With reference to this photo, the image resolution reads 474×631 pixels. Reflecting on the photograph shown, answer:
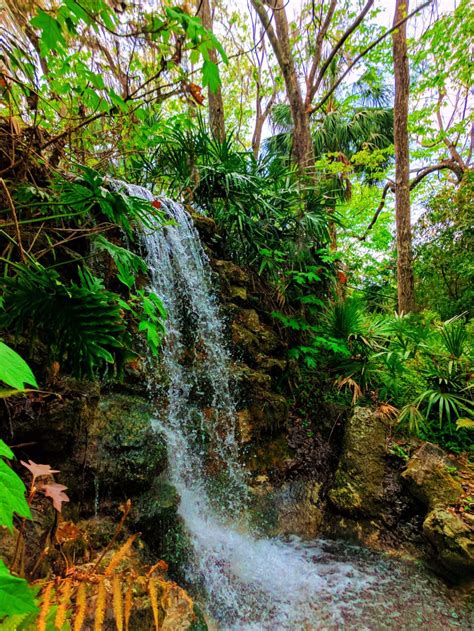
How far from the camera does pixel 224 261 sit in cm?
419

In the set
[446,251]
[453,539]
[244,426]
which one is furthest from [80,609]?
[446,251]

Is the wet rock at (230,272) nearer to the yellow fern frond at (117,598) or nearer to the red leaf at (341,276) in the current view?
the red leaf at (341,276)

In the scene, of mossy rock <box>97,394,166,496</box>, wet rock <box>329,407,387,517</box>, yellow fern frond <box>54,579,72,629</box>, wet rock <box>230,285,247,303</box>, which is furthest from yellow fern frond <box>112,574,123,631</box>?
wet rock <box>230,285,247,303</box>

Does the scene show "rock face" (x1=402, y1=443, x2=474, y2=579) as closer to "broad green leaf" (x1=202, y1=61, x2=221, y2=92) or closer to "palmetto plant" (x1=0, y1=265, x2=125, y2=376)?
"palmetto plant" (x1=0, y1=265, x2=125, y2=376)

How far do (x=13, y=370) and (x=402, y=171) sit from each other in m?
6.60

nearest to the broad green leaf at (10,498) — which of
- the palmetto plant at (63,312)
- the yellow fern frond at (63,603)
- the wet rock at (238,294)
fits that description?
the yellow fern frond at (63,603)

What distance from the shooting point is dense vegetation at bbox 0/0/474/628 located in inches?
60.1

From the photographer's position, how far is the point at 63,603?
0.92 meters

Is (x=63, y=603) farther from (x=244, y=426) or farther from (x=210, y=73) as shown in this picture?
(x=244, y=426)

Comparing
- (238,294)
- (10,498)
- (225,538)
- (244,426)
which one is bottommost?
(225,538)

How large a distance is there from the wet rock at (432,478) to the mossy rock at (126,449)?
2.27 meters

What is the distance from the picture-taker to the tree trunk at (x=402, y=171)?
17.9ft

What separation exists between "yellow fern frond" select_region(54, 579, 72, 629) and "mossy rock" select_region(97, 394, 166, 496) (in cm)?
125

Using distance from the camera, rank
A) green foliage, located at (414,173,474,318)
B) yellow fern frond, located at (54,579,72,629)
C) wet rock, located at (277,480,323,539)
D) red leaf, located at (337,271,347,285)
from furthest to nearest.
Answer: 1. green foliage, located at (414,173,474,318)
2. red leaf, located at (337,271,347,285)
3. wet rock, located at (277,480,323,539)
4. yellow fern frond, located at (54,579,72,629)
